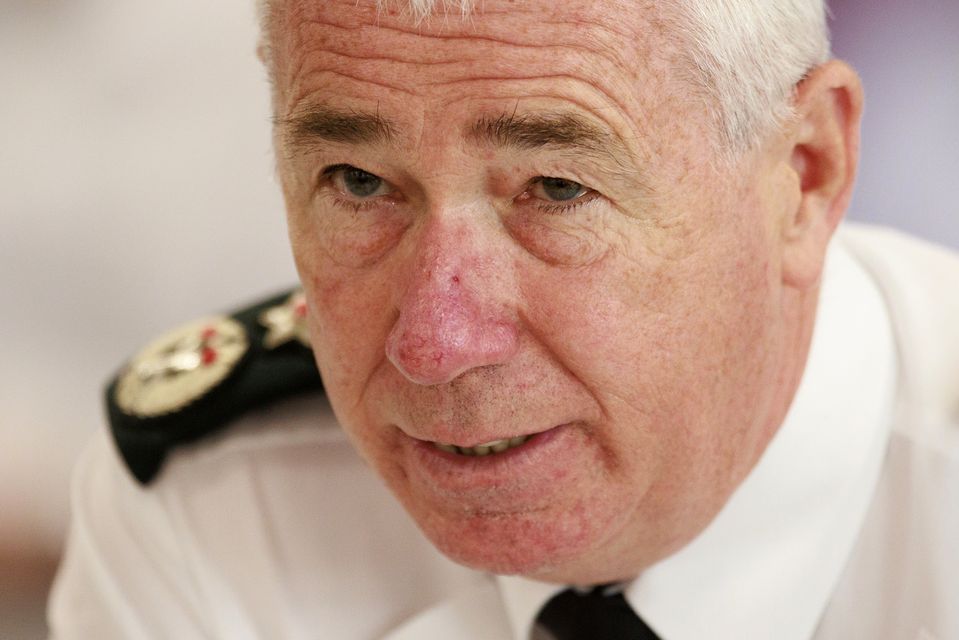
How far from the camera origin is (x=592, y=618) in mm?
1241

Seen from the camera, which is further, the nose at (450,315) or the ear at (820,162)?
the ear at (820,162)

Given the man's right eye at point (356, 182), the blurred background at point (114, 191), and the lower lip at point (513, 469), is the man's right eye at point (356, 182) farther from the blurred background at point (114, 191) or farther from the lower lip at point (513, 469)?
the blurred background at point (114, 191)

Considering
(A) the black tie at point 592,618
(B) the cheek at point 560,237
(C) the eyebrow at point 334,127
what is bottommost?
(A) the black tie at point 592,618

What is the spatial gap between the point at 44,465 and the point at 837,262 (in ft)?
6.40

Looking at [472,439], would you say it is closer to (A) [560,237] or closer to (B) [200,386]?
(A) [560,237]

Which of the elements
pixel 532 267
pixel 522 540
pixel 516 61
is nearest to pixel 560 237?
pixel 532 267

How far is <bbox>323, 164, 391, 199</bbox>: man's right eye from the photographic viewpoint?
3.57 feet

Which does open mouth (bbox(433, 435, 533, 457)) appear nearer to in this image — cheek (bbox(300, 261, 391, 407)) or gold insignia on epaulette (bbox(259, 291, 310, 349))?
cheek (bbox(300, 261, 391, 407))

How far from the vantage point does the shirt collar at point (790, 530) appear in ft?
4.03

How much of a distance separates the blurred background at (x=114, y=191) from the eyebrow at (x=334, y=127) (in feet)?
5.70

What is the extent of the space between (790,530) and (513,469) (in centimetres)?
34

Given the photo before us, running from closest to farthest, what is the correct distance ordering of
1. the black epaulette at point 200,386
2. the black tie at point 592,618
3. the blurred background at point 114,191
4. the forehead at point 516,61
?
the forehead at point 516,61 → the black tie at point 592,618 → the black epaulette at point 200,386 → the blurred background at point 114,191

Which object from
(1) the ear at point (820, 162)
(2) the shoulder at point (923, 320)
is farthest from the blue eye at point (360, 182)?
(2) the shoulder at point (923, 320)

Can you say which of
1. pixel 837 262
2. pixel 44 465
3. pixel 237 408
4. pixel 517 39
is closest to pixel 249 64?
pixel 44 465
